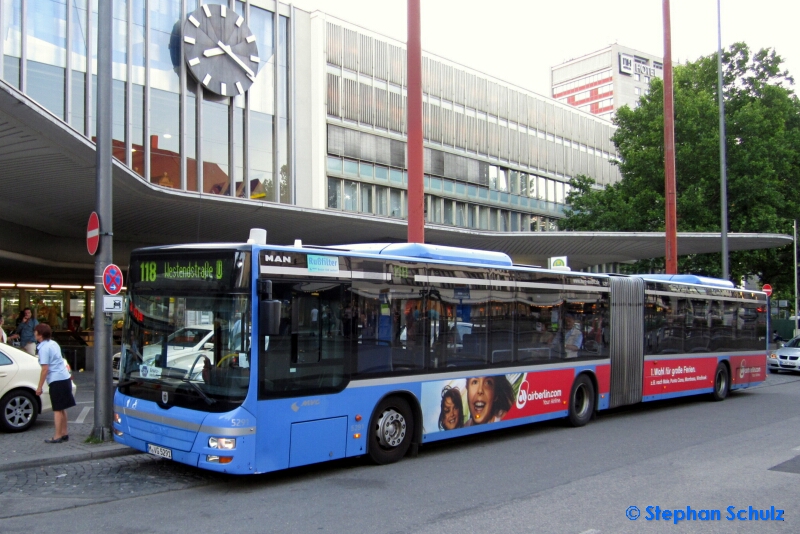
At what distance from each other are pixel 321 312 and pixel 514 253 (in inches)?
990

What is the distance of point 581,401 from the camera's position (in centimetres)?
1327

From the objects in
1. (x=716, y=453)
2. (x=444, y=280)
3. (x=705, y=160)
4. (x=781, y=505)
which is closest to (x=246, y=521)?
(x=444, y=280)

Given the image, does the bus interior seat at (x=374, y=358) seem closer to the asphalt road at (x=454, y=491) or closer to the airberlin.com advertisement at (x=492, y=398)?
the airberlin.com advertisement at (x=492, y=398)

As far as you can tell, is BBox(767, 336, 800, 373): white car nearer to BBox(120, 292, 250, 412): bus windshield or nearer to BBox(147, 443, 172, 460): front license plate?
BBox(120, 292, 250, 412): bus windshield

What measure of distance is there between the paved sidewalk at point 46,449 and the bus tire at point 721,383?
13550 mm

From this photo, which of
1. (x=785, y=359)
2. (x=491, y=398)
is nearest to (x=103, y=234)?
(x=491, y=398)

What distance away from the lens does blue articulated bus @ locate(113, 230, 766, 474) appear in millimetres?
7781

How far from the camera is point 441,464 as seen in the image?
9617mm

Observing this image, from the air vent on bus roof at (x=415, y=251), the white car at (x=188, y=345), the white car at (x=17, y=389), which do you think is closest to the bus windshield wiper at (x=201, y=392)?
the white car at (x=188, y=345)

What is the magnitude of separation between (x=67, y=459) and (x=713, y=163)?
3467 cm

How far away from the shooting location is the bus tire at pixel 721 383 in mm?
17516

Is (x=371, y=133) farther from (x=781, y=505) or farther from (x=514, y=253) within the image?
(x=781, y=505)

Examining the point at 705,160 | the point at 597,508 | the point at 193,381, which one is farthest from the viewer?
the point at 705,160

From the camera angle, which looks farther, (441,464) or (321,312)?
(441,464)
